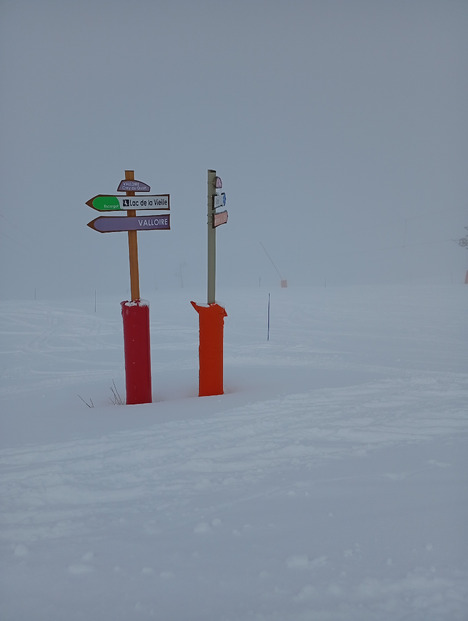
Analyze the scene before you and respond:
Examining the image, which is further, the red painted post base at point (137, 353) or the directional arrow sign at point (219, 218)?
the directional arrow sign at point (219, 218)

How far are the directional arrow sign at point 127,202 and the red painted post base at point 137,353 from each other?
1.14m

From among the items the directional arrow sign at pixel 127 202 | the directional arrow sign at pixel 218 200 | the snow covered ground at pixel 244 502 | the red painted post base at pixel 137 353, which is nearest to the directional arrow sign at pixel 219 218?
the directional arrow sign at pixel 218 200

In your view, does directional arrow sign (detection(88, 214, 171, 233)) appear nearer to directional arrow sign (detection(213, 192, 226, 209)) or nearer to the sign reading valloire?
the sign reading valloire

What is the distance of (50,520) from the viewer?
2424mm

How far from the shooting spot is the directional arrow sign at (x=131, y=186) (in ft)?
17.2

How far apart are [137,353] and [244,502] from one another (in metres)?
3.14

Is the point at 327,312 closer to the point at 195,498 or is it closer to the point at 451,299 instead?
the point at 451,299

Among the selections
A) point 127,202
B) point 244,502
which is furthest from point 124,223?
point 244,502

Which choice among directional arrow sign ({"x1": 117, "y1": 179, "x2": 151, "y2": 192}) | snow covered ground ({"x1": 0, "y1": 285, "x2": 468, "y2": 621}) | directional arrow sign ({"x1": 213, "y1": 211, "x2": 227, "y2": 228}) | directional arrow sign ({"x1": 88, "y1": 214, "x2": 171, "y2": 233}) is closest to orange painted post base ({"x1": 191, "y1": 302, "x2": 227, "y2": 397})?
snow covered ground ({"x1": 0, "y1": 285, "x2": 468, "y2": 621})

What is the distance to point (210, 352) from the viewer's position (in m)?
5.45

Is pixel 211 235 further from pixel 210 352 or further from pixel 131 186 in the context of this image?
pixel 210 352

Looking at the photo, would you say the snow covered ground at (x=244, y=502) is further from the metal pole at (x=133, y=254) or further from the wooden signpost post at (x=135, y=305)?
the metal pole at (x=133, y=254)

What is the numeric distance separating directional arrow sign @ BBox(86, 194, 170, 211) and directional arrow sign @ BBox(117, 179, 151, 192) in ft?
0.32

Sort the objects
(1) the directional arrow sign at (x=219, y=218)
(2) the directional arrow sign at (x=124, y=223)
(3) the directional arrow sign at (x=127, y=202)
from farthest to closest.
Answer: (1) the directional arrow sign at (x=219, y=218), (2) the directional arrow sign at (x=124, y=223), (3) the directional arrow sign at (x=127, y=202)
